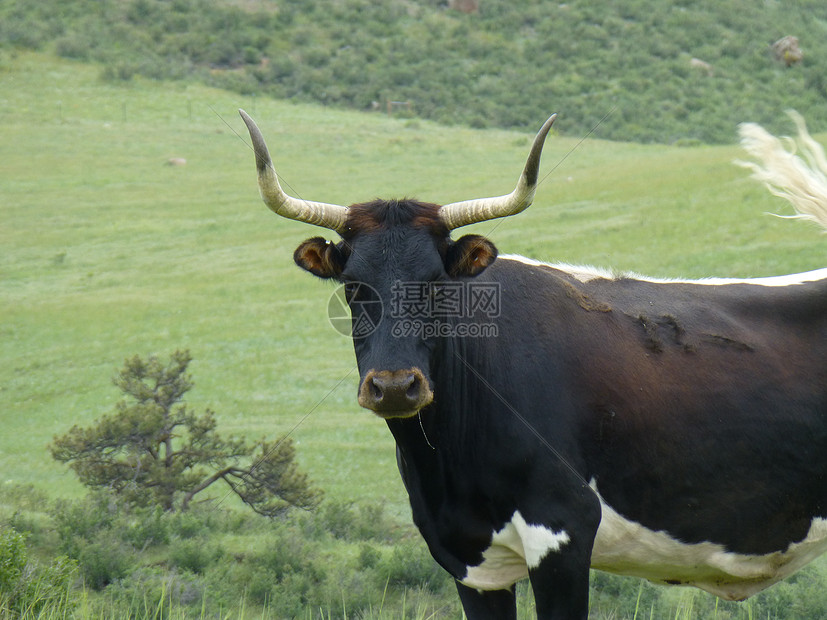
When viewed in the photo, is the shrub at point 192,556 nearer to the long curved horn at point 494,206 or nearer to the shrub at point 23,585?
the shrub at point 23,585

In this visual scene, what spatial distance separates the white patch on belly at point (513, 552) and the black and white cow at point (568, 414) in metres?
0.01

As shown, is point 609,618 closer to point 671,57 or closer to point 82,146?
point 82,146

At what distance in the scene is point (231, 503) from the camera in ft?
46.9

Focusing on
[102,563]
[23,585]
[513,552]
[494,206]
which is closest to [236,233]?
[102,563]

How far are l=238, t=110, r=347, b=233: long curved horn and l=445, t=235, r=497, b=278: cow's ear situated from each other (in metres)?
0.65

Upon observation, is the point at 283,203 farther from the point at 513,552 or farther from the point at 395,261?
the point at 513,552

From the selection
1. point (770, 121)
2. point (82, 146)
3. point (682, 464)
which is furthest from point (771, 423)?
point (770, 121)

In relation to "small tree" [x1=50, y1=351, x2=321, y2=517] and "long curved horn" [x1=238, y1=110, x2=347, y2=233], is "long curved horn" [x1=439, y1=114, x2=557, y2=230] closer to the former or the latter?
"long curved horn" [x1=238, y1=110, x2=347, y2=233]

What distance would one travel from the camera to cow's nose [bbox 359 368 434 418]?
484 cm

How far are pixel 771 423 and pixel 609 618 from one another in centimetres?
288

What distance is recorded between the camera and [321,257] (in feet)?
18.6

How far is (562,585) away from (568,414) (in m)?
0.92

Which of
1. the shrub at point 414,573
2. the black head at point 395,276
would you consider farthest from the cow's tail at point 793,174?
the shrub at point 414,573

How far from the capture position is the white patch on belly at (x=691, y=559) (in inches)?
219
